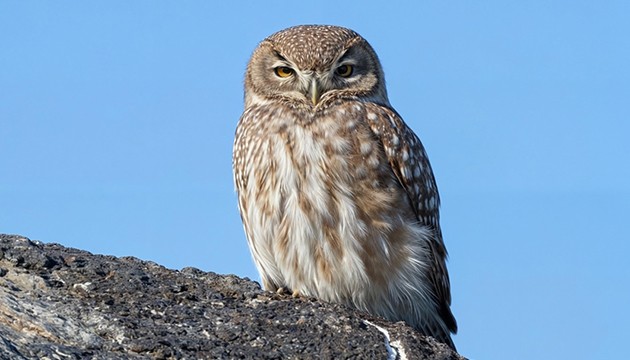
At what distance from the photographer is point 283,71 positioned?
313 inches

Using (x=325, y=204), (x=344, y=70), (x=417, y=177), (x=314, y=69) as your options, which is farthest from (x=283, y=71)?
(x=325, y=204)

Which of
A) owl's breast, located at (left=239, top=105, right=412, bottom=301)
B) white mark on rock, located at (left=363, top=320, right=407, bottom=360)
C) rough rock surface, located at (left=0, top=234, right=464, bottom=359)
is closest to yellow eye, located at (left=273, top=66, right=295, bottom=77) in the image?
owl's breast, located at (left=239, top=105, right=412, bottom=301)

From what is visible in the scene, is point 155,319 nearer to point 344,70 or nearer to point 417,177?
point 417,177

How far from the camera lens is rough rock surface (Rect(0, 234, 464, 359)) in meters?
4.83

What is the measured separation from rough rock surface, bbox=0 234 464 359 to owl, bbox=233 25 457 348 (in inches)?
35.9

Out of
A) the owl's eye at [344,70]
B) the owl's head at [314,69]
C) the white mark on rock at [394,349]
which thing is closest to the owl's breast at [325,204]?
the owl's head at [314,69]

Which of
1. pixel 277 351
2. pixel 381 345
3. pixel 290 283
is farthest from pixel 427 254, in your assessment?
pixel 277 351

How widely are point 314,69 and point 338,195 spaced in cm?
121

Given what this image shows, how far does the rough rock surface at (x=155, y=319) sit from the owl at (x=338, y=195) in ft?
2.99

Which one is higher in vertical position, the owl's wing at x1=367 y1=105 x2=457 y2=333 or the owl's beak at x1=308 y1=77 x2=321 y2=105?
the owl's beak at x1=308 y1=77 x2=321 y2=105

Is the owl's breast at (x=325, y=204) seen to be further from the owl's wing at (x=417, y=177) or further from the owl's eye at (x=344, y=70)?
the owl's eye at (x=344, y=70)

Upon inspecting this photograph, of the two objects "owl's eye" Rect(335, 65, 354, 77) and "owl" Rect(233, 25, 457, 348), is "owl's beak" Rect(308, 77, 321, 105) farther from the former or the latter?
"owl's eye" Rect(335, 65, 354, 77)

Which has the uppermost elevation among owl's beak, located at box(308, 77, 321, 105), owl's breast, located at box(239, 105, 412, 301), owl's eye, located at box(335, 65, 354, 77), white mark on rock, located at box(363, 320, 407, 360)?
owl's eye, located at box(335, 65, 354, 77)

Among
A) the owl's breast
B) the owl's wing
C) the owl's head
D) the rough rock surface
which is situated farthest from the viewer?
the owl's head
